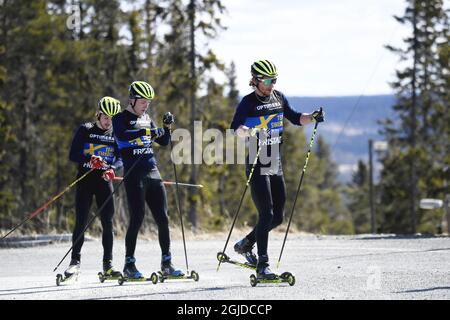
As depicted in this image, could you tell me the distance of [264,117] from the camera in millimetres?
10773

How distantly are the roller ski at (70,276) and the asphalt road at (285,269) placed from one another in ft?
Result: 0.48

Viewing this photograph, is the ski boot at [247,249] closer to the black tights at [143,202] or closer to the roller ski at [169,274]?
the roller ski at [169,274]

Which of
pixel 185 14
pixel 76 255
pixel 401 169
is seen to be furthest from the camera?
pixel 401 169

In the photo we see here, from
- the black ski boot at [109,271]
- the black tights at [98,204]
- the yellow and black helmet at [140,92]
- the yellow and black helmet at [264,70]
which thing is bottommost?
the black ski boot at [109,271]

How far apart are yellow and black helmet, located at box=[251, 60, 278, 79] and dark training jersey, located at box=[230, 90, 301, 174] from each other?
267mm

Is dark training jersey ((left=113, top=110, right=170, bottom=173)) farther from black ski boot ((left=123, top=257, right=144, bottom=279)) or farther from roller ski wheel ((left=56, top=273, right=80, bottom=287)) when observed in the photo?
roller ski wheel ((left=56, top=273, right=80, bottom=287))

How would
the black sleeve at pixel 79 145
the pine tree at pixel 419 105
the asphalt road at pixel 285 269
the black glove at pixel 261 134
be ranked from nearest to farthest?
the asphalt road at pixel 285 269 → the black glove at pixel 261 134 → the black sleeve at pixel 79 145 → the pine tree at pixel 419 105

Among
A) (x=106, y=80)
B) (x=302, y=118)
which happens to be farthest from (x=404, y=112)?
(x=302, y=118)

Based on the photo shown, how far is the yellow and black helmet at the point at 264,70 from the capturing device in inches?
420

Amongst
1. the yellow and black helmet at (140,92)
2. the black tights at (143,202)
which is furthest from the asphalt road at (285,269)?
the yellow and black helmet at (140,92)

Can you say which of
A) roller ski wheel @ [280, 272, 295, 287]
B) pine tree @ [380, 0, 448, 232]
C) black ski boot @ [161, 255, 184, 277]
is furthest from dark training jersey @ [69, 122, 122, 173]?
pine tree @ [380, 0, 448, 232]

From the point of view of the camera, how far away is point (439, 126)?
170 ft
